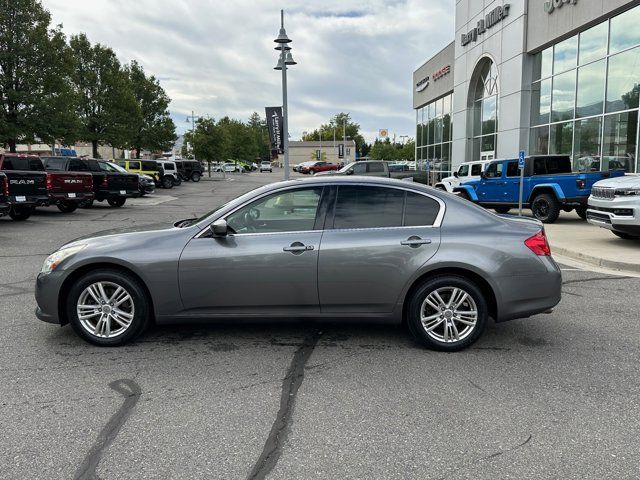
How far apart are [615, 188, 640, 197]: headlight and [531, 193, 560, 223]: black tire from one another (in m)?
4.38

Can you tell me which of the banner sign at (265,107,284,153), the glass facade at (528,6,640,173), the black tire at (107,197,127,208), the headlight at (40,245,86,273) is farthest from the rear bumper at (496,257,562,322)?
the black tire at (107,197,127,208)

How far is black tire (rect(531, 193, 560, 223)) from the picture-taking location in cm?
1441

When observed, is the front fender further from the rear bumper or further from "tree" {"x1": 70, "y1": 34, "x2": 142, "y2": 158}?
"tree" {"x1": 70, "y1": 34, "x2": 142, "y2": 158}

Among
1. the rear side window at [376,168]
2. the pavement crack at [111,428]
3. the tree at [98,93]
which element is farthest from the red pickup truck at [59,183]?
the tree at [98,93]

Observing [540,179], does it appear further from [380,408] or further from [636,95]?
[380,408]

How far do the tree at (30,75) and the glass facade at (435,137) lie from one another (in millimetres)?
20204

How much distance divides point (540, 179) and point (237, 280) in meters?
12.5

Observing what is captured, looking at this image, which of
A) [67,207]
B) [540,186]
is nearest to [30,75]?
[67,207]

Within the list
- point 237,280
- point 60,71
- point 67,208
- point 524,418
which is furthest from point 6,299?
point 60,71

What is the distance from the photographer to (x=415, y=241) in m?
4.57

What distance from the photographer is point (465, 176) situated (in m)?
19.0

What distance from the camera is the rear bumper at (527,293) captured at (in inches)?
180

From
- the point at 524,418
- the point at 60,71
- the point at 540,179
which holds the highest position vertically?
the point at 60,71

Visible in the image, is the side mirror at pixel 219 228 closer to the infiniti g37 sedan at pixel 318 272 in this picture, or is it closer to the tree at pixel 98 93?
the infiniti g37 sedan at pixel 318 272
